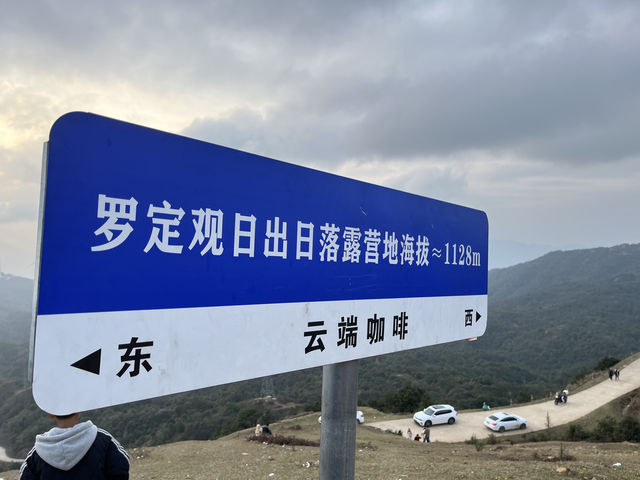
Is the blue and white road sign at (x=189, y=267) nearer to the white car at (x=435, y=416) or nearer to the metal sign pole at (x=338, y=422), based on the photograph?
the metal sign pole at (x=338, y=422)

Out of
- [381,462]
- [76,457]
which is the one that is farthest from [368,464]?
[76,457]

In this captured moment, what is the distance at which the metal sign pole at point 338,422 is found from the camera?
2107 mm

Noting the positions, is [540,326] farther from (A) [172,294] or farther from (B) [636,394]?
(A) [172,294]

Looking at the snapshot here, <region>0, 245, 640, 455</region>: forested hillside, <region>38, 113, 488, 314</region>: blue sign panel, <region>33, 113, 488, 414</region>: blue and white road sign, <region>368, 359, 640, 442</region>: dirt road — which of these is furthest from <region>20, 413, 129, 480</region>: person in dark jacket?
<region>368, 359, 640, 442</region>: dirt road

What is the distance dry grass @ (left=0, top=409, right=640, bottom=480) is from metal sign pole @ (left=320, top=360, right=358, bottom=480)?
7753mm

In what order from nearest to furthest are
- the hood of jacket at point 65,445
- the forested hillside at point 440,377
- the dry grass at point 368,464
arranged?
1. the hood of jacket at point 65,445
2. the dry grass at point 368,464
3. the forested hillside at point 440,377

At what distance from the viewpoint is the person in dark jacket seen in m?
2.02

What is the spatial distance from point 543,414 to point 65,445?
98.1 feet

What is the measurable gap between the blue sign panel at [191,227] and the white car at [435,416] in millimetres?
23546

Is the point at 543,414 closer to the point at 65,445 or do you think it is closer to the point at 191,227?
the point at 65,445

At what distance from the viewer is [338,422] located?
84.0 inches

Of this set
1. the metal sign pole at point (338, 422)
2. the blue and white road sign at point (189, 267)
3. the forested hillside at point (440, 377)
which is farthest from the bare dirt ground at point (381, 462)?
the blue and white road sign at point (189, 267)

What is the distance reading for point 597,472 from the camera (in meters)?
8.16

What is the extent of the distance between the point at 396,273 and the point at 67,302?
5.59 feet
